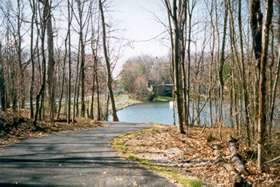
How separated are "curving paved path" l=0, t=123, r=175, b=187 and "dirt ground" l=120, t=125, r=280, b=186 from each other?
45.2 inches

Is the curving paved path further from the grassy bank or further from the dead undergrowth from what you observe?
the dead undergrowth

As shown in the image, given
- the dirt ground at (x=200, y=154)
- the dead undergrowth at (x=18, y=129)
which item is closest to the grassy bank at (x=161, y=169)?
the dirt ground at (x=200, y=154)

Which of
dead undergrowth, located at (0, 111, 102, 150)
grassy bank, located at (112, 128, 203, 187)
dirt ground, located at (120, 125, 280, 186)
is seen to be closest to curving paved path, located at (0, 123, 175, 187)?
grassy bank, located at (112, 128, 203, 187)

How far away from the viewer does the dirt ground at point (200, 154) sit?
8906 mm

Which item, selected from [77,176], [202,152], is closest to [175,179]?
[77,176]

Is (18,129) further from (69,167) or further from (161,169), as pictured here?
(161,169)

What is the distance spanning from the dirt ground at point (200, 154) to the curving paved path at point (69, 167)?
1.15 m

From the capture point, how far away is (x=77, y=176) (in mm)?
8586

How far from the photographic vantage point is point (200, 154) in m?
11.8

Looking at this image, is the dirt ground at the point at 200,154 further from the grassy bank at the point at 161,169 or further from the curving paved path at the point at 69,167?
the curving paved path at the point at 69,167

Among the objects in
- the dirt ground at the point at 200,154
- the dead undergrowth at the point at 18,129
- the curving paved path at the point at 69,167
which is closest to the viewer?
the curving paved path at the point at 69,167

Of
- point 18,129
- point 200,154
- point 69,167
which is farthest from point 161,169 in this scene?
point 18,129

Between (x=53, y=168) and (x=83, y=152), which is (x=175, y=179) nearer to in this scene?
(x=53, y=168)

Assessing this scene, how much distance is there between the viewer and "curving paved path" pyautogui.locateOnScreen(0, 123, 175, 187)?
8.09 meters
